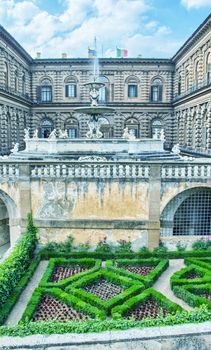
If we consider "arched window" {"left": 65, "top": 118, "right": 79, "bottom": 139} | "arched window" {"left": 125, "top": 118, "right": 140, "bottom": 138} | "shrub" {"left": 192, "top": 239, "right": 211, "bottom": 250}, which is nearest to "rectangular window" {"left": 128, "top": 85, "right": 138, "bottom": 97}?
"arched window" {"left": 125, "top": 118, "right": 140, "bottom": 138}

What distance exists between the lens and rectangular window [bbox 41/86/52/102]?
52.9 m

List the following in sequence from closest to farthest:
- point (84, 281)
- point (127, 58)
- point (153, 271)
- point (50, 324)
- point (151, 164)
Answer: point (50, 324) → point (84, 281) → point (153, 271) → point (151, 164) → point (127, 58)

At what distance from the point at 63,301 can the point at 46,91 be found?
45343 mm

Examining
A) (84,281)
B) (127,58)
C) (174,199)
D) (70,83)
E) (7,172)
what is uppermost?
(127,58)

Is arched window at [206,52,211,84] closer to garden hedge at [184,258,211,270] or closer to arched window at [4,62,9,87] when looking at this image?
arched window at [4,62,9,87]

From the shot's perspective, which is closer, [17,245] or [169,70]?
[17,245]

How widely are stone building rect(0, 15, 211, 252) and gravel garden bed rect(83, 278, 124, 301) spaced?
323 cm

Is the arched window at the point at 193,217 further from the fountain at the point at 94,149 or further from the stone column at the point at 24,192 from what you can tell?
the fountain at the point at 94,149

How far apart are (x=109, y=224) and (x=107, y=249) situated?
3.72 feet

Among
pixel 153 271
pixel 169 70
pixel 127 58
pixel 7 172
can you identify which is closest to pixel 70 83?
pixel 127 58

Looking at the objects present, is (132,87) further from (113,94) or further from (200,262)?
(200,262)

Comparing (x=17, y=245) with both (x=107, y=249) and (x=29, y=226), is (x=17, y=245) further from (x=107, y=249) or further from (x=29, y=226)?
(x=107, y=249)

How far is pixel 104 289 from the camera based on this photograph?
12.6 meters

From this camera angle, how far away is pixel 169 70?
52188 mm
